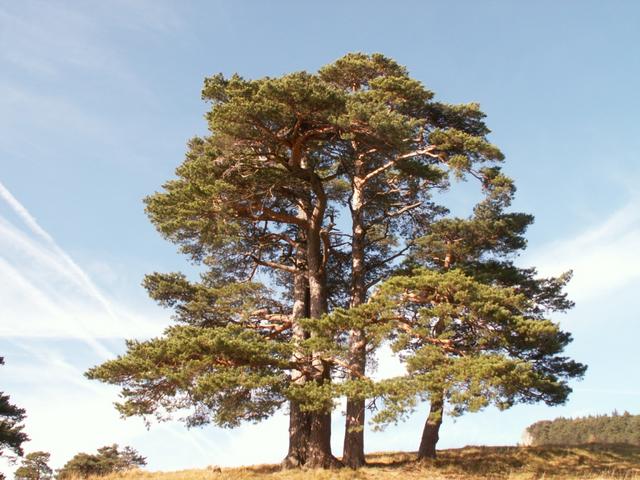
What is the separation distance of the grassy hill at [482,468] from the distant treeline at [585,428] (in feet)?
94.5

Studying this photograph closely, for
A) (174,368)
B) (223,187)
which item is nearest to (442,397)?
(174,368)

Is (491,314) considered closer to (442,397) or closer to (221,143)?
(442,397)

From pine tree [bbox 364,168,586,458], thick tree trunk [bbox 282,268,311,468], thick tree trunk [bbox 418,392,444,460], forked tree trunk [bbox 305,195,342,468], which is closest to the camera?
pine tree [bbox 364,168,586,458]

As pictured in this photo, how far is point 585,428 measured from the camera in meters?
49.5

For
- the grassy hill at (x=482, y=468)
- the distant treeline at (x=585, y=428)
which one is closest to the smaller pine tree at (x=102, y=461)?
the grassy hill at (x=482, y=468)

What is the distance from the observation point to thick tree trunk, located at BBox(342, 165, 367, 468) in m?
16.9

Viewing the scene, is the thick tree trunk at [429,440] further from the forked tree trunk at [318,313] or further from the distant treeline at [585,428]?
the distant treeline at [585,428]

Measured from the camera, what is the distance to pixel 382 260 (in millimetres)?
22281

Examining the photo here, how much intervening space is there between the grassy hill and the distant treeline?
28.8 m

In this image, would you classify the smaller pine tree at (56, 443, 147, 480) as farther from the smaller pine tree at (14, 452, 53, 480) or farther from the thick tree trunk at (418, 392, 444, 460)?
the thick tree trunk at (418, 392, 444, 460)

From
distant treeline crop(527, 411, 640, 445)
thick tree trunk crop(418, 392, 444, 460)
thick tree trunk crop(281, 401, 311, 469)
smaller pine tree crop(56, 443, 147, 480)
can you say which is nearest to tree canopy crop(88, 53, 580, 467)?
thick tree trunk crop(281, 401, 311, 469)

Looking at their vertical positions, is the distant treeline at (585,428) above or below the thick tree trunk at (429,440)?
above

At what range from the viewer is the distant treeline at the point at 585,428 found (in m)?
46.8

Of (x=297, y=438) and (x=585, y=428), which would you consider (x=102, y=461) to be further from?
(x=585, y=428)
